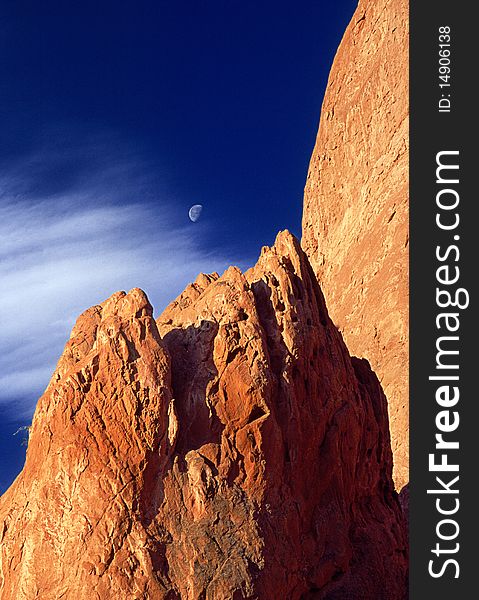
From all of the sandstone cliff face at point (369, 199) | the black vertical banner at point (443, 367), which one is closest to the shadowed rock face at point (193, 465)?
the black vertical banner at point (443, 367)

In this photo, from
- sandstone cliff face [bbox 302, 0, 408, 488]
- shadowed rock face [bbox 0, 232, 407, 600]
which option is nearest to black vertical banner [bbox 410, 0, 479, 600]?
shadowed rock face [bbox 0, 232, 407, 600]

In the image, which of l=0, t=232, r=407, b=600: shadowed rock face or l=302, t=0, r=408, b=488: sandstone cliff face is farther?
l=302, t=0, r=408, b=488: sandstone cliff face

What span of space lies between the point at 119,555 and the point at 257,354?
14.4ft

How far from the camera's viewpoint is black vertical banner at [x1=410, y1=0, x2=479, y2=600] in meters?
15.4

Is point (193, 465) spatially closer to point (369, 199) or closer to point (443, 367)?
point (443, 367)

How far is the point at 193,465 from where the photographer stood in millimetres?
17797

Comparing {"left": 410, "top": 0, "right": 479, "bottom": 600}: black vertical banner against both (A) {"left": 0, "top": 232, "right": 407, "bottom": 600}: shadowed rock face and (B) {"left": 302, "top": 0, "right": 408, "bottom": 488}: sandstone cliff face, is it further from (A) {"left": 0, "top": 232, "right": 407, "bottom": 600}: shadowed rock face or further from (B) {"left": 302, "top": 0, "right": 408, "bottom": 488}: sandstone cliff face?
(B) {"left": 302, "top": 0, "right": 408, "bottom": 488}: sandstone cliff face

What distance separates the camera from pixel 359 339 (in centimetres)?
4162

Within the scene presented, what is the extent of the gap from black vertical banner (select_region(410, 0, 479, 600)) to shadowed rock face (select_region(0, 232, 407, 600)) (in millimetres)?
3467

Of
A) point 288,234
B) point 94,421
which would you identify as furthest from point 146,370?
point 288,234

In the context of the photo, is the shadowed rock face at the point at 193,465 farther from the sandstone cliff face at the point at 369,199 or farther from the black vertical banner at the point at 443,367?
the sandstone cliff face at the point at 369,199

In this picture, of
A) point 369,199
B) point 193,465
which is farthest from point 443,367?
point 369,199

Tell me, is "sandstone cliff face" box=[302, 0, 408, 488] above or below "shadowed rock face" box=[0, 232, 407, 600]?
above

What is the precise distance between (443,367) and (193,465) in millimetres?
4765
